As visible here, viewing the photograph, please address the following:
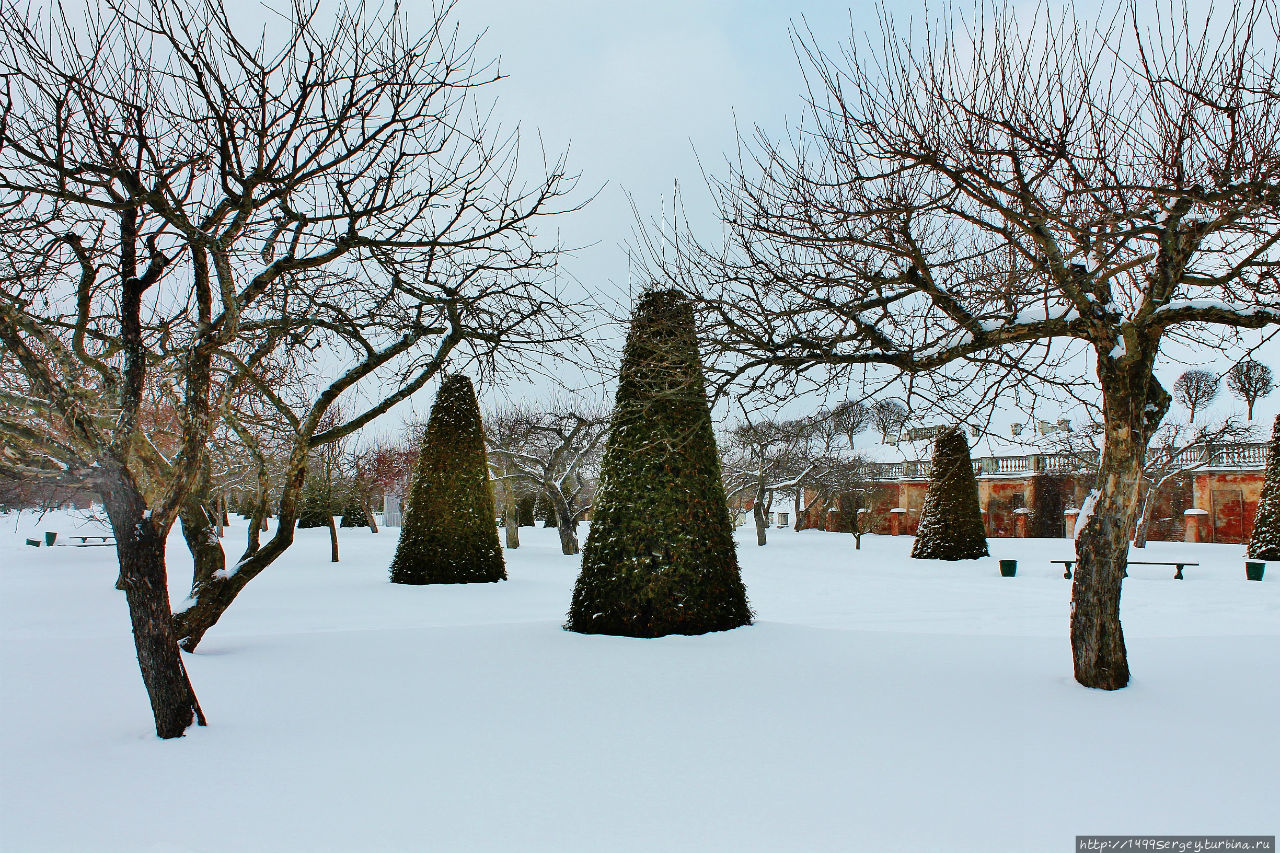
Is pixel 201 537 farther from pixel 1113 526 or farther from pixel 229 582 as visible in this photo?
pixel 1113 526

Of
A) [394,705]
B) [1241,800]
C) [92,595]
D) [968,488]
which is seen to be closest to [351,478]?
[92,595]

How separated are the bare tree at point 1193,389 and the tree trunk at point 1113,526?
36.5m

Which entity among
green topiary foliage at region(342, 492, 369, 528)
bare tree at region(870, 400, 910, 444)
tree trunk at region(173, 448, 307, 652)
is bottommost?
green topiary foliage at region(342, 492, 369, 528)

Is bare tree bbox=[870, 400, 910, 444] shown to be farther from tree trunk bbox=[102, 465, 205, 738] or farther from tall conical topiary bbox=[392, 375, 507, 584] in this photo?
tall conical topiary bbox=[392, 375, 507, 584]

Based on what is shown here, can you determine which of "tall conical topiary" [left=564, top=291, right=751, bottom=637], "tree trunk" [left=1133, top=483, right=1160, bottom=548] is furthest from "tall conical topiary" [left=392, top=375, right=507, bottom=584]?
"tree trunk" [left=1133, top=483, right=1160, bottom=548]

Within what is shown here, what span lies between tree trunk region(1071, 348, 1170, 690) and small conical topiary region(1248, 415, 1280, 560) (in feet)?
61.1

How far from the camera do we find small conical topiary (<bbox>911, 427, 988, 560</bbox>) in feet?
73.2

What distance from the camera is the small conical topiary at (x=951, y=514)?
878 inches

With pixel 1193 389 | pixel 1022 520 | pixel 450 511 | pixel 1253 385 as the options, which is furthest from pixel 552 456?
pixel 1253 385

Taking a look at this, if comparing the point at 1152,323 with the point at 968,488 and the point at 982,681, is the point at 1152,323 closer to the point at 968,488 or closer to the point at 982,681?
the point at 982,681

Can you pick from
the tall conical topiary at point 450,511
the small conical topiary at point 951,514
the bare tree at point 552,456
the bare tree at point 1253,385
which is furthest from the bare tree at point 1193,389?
the tall conical topiary at point 450,511

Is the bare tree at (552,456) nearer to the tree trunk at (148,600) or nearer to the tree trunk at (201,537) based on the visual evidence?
the tree trunk at (201,537)

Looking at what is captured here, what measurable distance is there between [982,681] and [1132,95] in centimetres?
489

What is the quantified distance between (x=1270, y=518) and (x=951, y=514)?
310 inches
